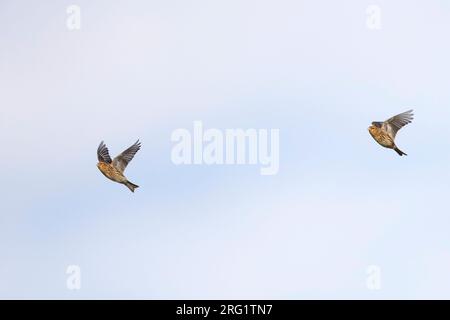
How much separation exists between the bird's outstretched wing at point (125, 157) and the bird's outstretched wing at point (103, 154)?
0.77ft

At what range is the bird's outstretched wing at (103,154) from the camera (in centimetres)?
4300

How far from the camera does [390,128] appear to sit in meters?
42.2

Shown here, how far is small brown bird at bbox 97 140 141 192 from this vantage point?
4281 cm

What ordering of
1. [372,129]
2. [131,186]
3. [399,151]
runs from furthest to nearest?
Result: 1. [372,129]
2. [131,186]
3. [399,151]

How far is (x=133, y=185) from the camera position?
138 ft

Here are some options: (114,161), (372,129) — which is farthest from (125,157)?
(372,129)

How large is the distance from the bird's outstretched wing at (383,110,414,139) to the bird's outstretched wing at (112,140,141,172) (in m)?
7.62

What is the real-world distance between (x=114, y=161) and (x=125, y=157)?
0.36 metres

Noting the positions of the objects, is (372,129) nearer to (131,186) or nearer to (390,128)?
(390,128)

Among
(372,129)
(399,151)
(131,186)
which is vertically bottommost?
(131,186)

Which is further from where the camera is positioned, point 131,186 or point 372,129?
point 372,129

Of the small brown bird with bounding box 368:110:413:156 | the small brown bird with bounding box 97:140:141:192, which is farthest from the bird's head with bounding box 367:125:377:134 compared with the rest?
the small brown bird with bounding box 97:140:141:192
